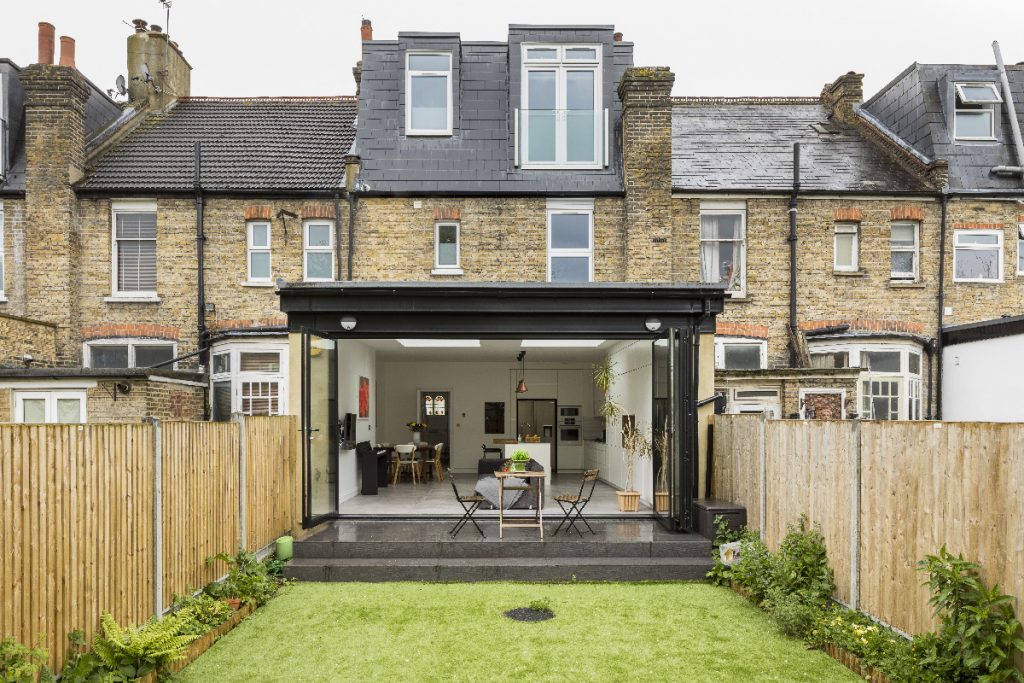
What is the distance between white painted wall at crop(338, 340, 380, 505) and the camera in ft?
38.0

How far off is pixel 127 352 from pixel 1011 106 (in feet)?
63.1

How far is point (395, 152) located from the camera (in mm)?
14984

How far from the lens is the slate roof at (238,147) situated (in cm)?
1493

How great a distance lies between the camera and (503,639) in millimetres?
6266

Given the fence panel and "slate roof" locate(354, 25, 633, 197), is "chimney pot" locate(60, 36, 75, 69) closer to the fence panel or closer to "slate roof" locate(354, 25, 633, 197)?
"slate roof" locate(354, 25, 633, 197)

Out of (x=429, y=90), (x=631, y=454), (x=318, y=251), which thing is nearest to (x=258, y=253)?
(x=318, y=251)

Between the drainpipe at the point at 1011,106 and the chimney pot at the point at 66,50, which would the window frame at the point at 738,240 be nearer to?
the drainpipe at the point at 1011,106

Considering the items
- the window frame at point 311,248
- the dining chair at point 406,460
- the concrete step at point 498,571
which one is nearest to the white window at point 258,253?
the window frame at point 311,248

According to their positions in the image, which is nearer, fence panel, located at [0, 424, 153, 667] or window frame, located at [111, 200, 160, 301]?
fence panel, located at [0, 424, 153, 667]

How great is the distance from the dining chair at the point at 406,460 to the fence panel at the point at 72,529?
9.12 m

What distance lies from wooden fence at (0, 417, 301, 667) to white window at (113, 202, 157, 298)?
8.44m

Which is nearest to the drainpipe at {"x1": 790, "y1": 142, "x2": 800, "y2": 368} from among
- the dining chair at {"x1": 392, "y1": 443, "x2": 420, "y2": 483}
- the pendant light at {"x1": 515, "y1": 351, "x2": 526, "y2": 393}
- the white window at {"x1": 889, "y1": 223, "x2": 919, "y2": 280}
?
the white window at {"x1": 889, "y1": 223, "x2": 919, "y2": 280}

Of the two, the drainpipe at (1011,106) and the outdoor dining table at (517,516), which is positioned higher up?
the drainpipe at (1011,106)

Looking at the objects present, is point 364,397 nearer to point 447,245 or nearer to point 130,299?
point 447,245
